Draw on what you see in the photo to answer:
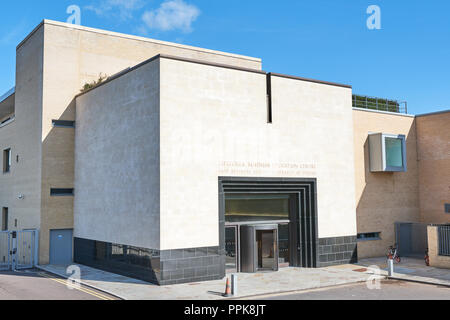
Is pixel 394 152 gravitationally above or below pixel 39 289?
above

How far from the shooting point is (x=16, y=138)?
95.5 ft

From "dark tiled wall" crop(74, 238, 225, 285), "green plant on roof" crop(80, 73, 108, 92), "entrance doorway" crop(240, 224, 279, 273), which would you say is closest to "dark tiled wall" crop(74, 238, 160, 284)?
"dark tiled wall" crop(74, 238, 225, 285)

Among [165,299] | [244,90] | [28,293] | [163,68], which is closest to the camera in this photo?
[165,299]

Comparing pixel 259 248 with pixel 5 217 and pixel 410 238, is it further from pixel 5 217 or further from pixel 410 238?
pixel 5 217

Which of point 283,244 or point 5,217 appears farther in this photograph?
point 5,217

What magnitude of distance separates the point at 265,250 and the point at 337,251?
4123mm

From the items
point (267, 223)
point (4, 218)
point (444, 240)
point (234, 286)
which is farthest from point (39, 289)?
point (444, 240)

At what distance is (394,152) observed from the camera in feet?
85.1

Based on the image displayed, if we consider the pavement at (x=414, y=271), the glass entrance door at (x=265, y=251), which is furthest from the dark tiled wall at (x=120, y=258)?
the pavement at (x=414, y=271)

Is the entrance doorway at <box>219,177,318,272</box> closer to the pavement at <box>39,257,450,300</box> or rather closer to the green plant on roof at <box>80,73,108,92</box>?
the pavement at <box>39,257,450,300</box>

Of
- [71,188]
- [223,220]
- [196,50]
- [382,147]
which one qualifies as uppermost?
[196,50]

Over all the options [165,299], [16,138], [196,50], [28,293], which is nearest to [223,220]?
[165,299]
